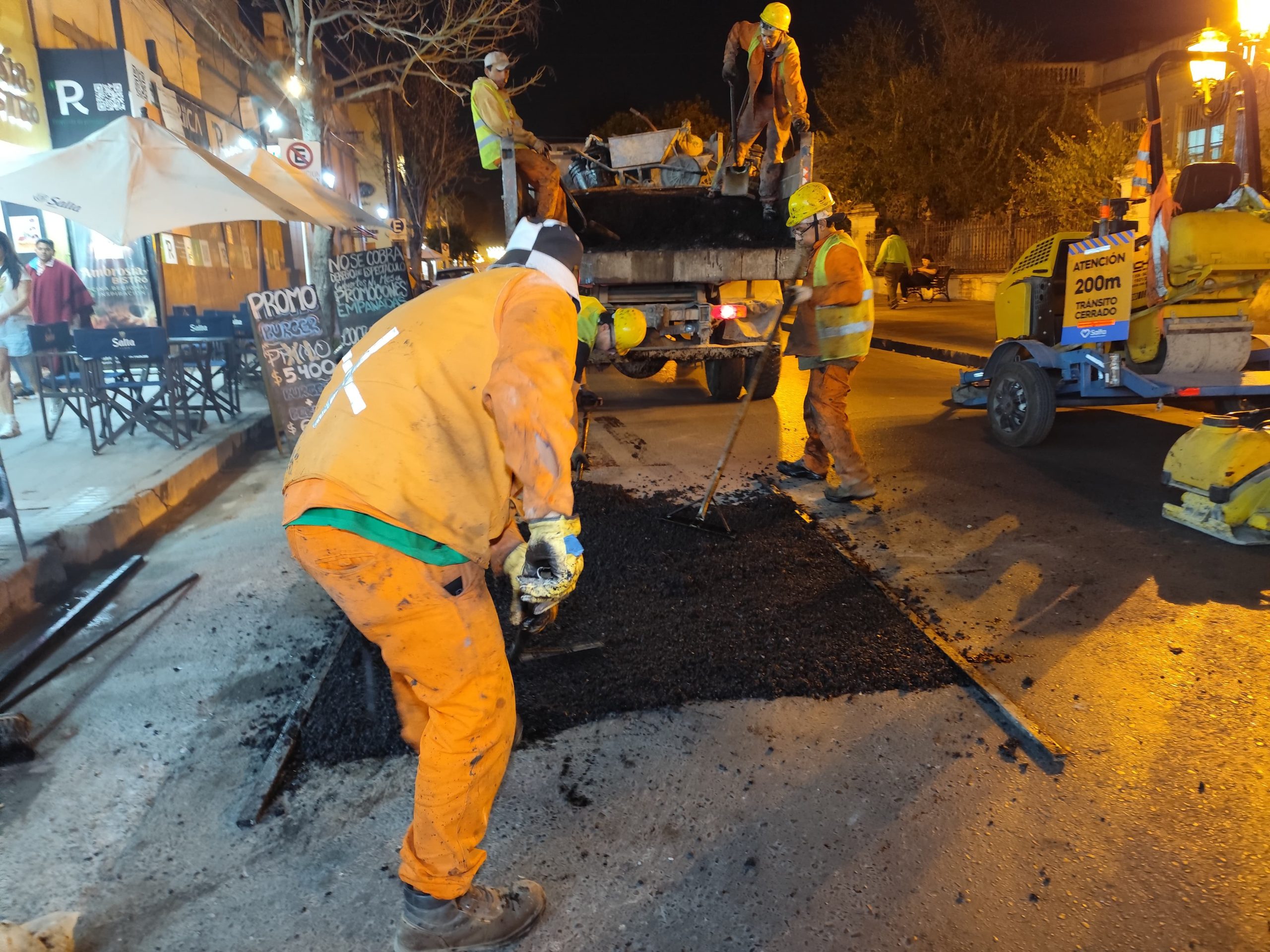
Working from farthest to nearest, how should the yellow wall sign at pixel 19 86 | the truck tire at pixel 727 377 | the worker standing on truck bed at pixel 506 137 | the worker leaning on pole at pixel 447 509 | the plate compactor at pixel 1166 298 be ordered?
the yellow wall sign at pixel 19 86, the truck tire at pixel 727 377, the worker standing on truck bed at pixel 506 137, the plate compactor at pixel 1166 298, the worker leaning on pole at pixel 447 509

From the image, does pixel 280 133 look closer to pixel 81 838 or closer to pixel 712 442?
pixel 712 442

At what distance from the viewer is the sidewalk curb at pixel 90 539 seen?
447 centimetres

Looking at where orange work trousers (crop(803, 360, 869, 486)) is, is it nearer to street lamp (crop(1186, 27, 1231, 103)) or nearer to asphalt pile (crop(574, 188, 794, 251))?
asphalt pile (crop(574, 188, 794, 251))

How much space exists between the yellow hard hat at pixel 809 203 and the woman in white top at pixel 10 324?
299 inches

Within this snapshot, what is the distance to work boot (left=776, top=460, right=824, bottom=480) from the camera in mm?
6328

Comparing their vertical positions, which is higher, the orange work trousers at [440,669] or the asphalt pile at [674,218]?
the asphalt pile at [674,218]

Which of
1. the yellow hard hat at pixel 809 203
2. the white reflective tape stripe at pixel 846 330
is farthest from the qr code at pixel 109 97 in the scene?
the white reflective tape stripe at pixel 846 330

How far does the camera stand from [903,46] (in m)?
24.8

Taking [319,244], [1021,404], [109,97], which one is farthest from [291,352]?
[109,97]

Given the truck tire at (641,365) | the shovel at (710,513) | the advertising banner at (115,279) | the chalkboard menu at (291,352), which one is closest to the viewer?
the shovel at (710,513)

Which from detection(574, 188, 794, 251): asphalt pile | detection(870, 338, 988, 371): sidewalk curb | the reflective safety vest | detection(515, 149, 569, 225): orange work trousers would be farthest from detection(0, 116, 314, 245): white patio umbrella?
detection(870, 338, 988, 371): sidewalk curb

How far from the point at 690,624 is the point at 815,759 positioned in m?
1.06

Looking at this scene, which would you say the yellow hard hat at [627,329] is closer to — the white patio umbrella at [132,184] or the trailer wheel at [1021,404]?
the trailer wheel at [1021,404]

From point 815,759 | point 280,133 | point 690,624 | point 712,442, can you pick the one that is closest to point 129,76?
point 280,133
